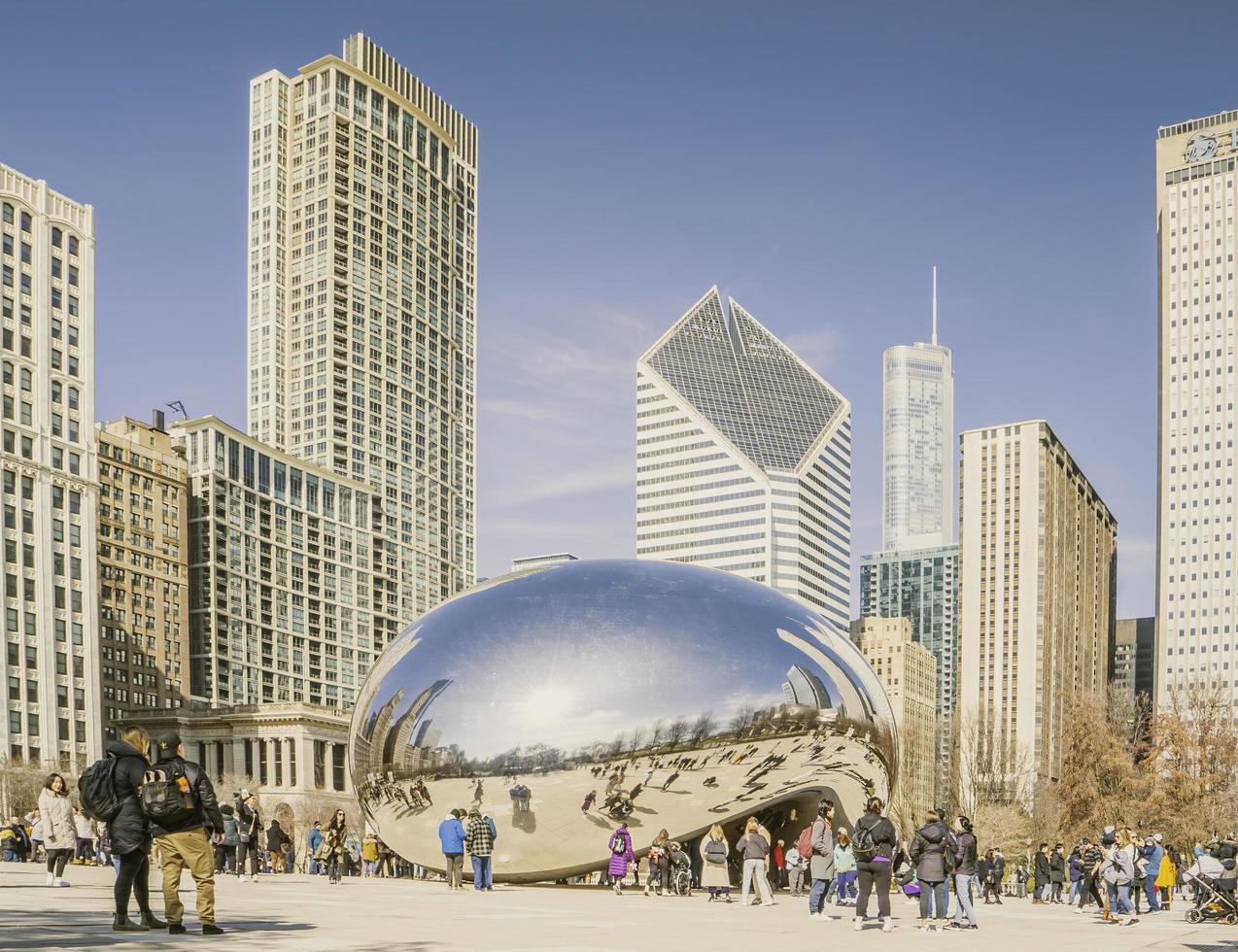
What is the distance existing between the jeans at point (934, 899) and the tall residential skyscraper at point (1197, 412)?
555 feet

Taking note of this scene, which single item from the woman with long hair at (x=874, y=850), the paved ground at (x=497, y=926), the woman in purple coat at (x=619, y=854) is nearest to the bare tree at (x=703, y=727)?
the woman in purple coat at (x=619, y=854)

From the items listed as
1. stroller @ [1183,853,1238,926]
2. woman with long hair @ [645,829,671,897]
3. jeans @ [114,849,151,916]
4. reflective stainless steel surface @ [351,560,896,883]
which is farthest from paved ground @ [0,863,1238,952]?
reflective stainless steel surface @ [351,560,896,883]

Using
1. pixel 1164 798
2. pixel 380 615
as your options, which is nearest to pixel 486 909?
pixel 1164 798

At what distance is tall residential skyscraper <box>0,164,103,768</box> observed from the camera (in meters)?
109

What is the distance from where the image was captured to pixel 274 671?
164 m

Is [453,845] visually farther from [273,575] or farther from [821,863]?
[273,575]

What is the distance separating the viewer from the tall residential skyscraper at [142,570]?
5482 inches

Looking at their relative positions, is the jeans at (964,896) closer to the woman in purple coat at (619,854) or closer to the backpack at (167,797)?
the woman in purple coat at (619,854)

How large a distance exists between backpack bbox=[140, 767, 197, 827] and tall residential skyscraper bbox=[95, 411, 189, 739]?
126184 millimetres

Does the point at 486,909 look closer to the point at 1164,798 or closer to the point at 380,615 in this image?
the point at 1164,798

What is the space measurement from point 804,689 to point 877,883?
27.1 feet

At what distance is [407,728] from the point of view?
27.3 m

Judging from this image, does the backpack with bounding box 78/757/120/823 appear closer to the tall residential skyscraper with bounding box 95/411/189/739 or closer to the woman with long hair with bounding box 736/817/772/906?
the woman with long hair with bounding box 736/817/772/906

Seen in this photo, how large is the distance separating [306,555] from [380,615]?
673 inches
